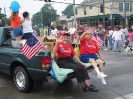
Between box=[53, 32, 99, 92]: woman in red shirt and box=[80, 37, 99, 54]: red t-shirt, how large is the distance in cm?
50

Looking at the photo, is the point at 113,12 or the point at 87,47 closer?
the point at 87,47

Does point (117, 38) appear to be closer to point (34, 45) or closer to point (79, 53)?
point (79, 53)

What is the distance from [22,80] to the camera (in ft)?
18.5

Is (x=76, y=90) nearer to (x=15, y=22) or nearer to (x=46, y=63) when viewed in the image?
(x=46, y=63)

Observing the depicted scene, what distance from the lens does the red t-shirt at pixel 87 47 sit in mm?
5914

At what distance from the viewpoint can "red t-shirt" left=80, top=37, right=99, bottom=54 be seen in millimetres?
5914

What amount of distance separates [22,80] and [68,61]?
133cm

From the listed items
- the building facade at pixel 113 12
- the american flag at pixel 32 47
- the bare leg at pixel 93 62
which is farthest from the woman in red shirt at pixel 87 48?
the building facade at pixel 113 12

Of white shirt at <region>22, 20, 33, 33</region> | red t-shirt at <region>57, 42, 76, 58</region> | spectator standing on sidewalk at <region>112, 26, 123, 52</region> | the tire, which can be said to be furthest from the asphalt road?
spectator standing on sidewalk at <region>112, 26, 123, 52</region>

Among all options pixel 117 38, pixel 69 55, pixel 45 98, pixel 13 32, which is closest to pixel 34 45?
pixel 69 55

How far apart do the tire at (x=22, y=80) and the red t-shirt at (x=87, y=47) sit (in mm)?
1656

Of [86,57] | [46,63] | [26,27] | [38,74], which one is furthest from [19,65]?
[86,57]

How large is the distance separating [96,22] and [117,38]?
3023 centimetres

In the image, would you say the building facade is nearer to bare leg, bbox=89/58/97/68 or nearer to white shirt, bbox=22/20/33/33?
white shirt, bbox=22/20/33/33
